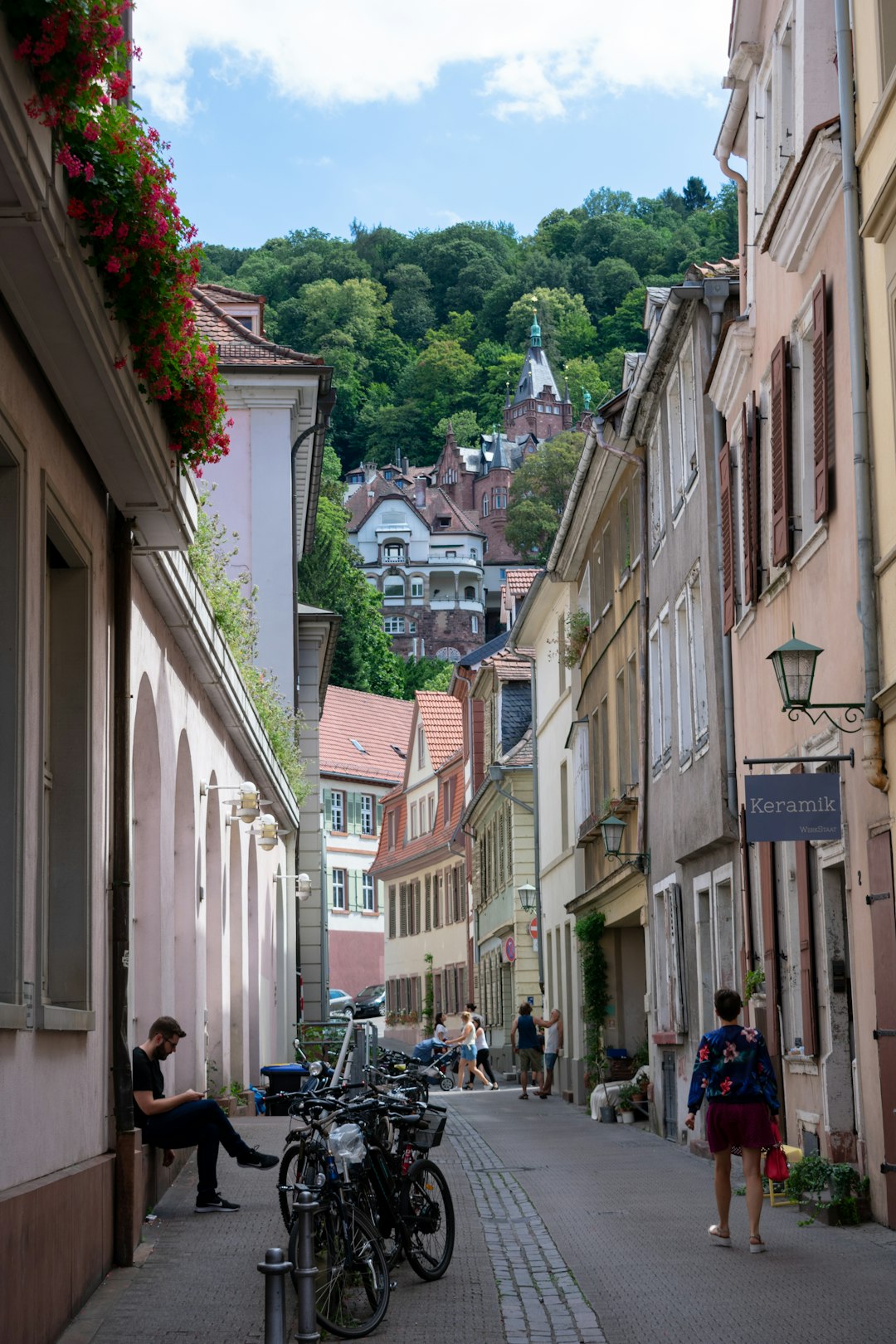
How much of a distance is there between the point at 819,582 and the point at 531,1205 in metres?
5.02

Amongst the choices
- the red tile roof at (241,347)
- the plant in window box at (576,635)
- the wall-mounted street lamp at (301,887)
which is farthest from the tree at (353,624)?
the plant in window box at (576,635)

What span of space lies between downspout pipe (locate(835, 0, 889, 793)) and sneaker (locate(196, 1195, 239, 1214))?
5.13m

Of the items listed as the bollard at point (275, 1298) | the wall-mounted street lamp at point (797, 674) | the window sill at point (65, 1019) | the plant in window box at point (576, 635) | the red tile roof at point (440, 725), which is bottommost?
the bollard at point (275, 1298)

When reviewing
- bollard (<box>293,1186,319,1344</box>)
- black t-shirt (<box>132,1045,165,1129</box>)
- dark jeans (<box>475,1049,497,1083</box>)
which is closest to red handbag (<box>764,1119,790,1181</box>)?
black t-shirt (<box>132,1045,165,1129</box>)

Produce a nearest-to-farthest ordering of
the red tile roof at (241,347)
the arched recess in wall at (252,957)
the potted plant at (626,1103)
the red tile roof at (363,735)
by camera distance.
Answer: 1. the arched recess in wall at (252,957)
2. the potted plant at (626,1103)
3. the red tile roof at (241,347)
4. the red tile roof at (363,735)

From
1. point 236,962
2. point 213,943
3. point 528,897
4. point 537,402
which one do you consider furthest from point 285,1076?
point 537,402

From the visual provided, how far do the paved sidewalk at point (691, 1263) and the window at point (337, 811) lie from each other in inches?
2277

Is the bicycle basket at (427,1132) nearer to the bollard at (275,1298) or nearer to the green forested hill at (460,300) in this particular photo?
the bollard at (275,1298)

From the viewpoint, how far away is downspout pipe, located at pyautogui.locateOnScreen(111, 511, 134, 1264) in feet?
32.9

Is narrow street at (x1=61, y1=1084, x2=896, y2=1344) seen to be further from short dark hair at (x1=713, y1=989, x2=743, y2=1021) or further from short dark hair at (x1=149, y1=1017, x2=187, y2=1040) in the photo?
short dark hair at (x1=713, y1=989, x2=743, y2=1021)

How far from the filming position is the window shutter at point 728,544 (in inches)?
659

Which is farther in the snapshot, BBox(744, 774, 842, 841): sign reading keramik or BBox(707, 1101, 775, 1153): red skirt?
BBox(744, 774, 842, 841): sign reading keramik

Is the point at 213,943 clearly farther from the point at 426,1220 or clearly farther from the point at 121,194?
the point at 121,194

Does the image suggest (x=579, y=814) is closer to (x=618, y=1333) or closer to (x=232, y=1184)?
(x=232, y=1184)
